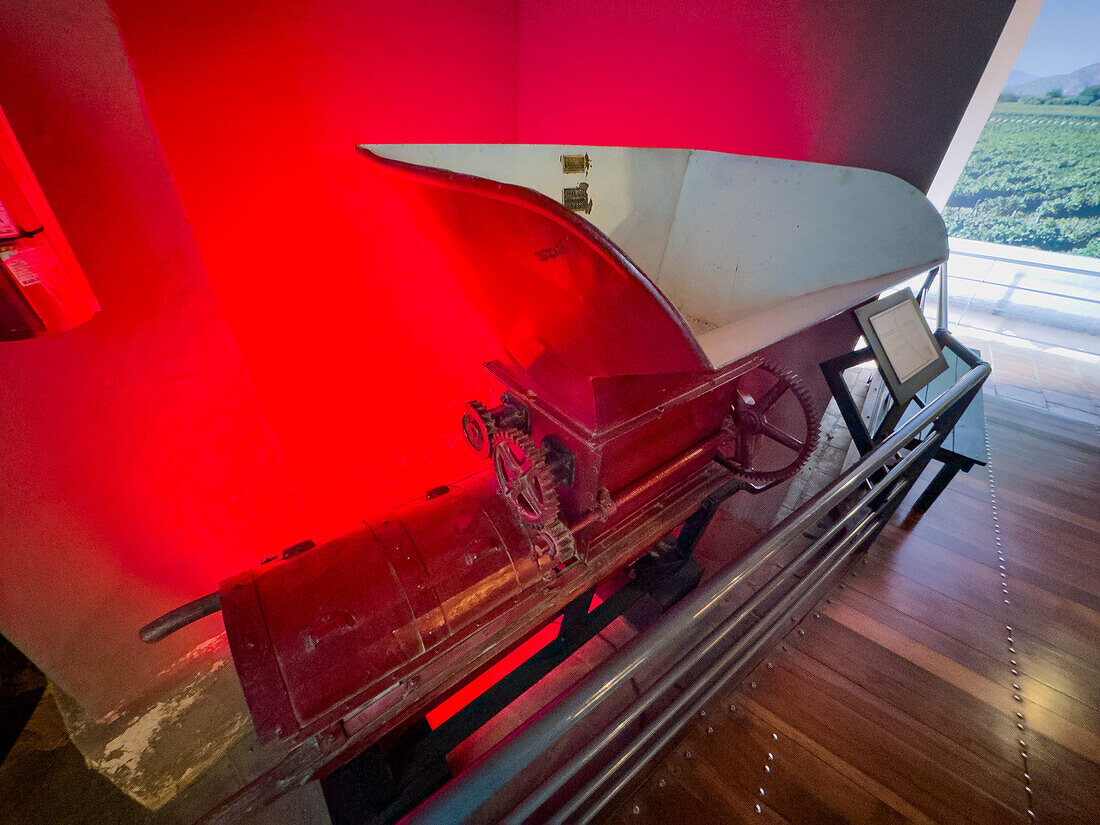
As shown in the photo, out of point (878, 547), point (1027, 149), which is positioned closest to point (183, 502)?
point (878, 547)

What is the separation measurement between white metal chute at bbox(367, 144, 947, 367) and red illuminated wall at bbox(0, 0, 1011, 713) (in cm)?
21

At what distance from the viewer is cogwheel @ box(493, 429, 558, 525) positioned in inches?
46.2

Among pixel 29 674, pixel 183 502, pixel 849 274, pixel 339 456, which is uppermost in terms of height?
pixel 849 274

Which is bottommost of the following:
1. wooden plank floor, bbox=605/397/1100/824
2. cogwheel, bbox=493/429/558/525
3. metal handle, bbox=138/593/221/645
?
wooden plank floor, bbox=605/397/1100/824

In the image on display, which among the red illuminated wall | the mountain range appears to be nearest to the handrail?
the red illuminated wall

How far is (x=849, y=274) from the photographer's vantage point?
1643mm

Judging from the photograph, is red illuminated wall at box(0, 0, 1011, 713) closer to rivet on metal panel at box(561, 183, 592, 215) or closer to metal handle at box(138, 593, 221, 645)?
metal handle at box(138, 593, 221, 645)

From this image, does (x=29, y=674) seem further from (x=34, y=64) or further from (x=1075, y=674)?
(x=1075, y=674)

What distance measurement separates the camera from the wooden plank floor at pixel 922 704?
51.3 inches

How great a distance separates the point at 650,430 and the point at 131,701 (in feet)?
6.84

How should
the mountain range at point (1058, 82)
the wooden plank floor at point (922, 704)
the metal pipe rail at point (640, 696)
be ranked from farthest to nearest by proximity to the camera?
the mountain range at point (1058, 82) < the wooden plank floor at point (922, 704) < the metal pipe rail at point (640, 696)

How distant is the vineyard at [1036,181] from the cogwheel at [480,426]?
30.9ft

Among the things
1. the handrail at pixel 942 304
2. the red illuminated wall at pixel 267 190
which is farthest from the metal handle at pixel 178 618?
the handrail at pixel 942 304

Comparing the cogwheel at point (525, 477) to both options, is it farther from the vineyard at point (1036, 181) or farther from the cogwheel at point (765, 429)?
the vineyard at point (1036, 181)
